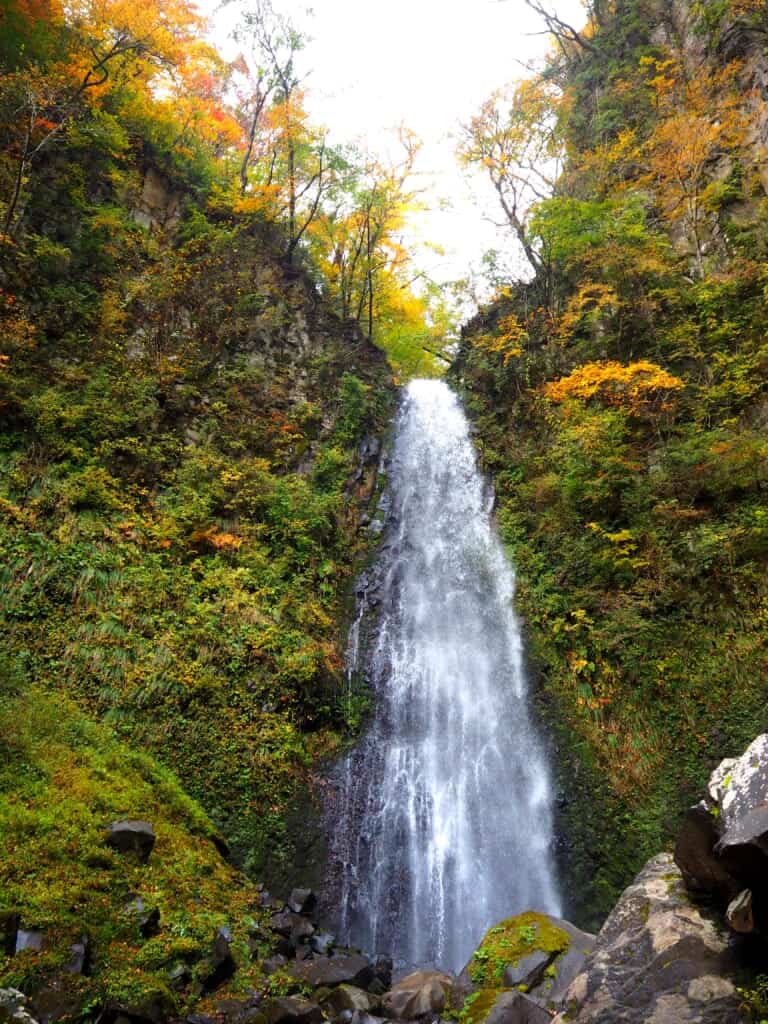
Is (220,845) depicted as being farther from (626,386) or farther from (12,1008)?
(626,386)

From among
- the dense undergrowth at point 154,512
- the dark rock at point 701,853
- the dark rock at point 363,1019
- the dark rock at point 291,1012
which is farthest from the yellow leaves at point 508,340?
the dark rock at point 291,1012

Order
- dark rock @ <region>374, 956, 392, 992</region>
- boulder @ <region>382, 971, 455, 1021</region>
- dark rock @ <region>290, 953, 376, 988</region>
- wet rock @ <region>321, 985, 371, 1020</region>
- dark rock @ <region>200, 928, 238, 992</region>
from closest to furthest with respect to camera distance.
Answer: dark rock @ <region>200, 928, 238, 992</region>, wet rock @ <region>321, 985, 371, 1020</region>, boulder @ <region>382, 971, 455, 1021</region>, dark rock @ <region>290, 953, 376, 988</region>, dark rock @ <region>374, 956, 392, 992</region>

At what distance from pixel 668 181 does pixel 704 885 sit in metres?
17.1

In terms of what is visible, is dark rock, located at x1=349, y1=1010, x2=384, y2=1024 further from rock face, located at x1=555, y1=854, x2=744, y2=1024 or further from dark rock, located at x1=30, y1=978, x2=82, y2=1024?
dark rock, located at x1=30, y1=978, x2=82, y2=1024

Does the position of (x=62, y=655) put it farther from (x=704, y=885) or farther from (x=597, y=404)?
(x=597, y=404)

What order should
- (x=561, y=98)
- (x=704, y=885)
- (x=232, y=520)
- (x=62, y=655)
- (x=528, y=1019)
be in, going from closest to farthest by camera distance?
1. (x=704, y=885)
2. (x=528, y=1019)
3. (x=62, y=655)
4. (x=232, y=520)
5. (x=561, y=98)

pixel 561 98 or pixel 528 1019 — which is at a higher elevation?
pixel 561 98

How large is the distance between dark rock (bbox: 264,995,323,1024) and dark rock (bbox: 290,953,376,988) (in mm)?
674

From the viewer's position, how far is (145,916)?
513 cm

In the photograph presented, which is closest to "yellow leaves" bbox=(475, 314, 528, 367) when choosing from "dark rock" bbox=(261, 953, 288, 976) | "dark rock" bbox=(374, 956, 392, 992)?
"dark rock" bbox=(374, 956, 392, 992)

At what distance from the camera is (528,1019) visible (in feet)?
15.8

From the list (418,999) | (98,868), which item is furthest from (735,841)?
(98,868)

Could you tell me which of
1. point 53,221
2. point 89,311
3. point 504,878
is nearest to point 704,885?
point 504,878

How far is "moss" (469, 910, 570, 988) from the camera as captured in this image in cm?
577
